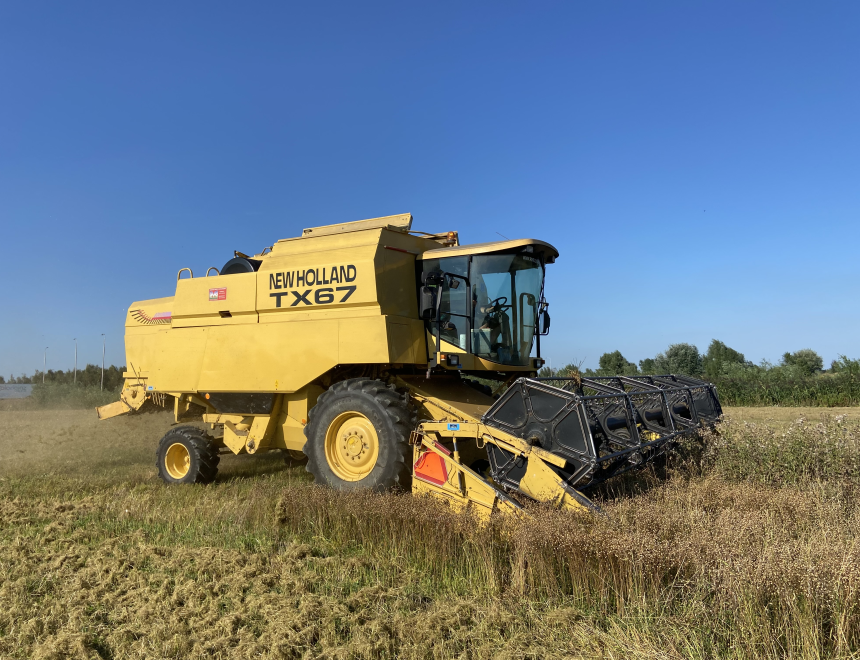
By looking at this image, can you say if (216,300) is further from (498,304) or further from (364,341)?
(498,304)

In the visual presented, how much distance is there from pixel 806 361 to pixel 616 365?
10441mm

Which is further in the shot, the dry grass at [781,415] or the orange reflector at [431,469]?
the dry grass at [781,415]

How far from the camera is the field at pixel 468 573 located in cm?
273

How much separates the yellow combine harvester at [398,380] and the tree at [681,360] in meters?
19.6

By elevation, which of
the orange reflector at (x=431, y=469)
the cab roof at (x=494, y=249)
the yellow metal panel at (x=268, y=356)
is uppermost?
the cab roof at (x=494, y=249)

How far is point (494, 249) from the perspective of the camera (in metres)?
6.12

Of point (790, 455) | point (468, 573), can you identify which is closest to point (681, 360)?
point (790, 455)

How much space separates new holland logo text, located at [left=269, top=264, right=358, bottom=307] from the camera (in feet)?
20.5

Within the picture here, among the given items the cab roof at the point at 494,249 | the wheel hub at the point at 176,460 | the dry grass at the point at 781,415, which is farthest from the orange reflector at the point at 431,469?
the dry grass at the point at 781,415

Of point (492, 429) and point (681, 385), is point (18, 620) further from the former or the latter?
point (681, 385)

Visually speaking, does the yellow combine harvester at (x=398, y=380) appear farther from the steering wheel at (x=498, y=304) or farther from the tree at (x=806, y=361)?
the tree at (x=806, y=361)

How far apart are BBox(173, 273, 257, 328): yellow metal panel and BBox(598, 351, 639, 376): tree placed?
1749 cm

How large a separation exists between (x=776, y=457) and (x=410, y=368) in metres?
3.85

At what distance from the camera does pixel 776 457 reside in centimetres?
543
